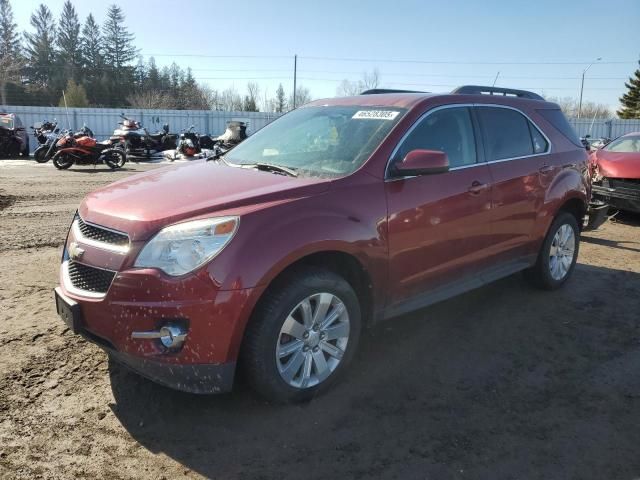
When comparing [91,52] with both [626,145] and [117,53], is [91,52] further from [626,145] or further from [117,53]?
[626,145]

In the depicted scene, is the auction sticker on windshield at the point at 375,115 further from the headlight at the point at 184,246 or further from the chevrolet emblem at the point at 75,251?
the chevrolet emblem at the point at 75,251

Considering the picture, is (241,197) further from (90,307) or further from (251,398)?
(251,398)

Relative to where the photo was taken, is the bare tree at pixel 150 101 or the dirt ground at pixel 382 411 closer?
the dirt ground at pixel 382 411

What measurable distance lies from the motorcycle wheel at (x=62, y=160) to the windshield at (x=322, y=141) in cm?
1369

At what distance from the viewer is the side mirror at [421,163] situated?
3.51 metres

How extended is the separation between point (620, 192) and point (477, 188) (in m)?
6.47

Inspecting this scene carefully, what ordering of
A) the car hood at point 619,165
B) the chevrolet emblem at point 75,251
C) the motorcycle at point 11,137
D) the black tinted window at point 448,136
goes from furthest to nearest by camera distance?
1. the motorcycle at point 11,137
2. the car hood at point 619,165
3. the black tinted window at point 448,136
4. the chevrolet emblem at point 75,251

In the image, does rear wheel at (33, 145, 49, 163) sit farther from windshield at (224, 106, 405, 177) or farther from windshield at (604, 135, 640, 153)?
windshield at (604, 135, 640, 153)

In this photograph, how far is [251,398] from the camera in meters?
3.34

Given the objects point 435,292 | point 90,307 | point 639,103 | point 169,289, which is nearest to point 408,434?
point 435,292

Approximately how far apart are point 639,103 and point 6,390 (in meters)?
75.4

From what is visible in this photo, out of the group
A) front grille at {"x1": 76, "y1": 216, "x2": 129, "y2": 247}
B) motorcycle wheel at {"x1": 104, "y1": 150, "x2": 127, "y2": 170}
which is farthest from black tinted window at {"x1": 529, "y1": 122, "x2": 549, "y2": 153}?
motorcycle wheel at {"x1": 104, "y1": 150, "x2": 127, "y2": 170}

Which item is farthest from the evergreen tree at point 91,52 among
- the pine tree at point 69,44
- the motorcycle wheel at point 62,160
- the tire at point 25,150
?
the motorcycle wheel at point 62,160

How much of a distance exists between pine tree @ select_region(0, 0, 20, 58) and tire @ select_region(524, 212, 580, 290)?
73.8 metres
